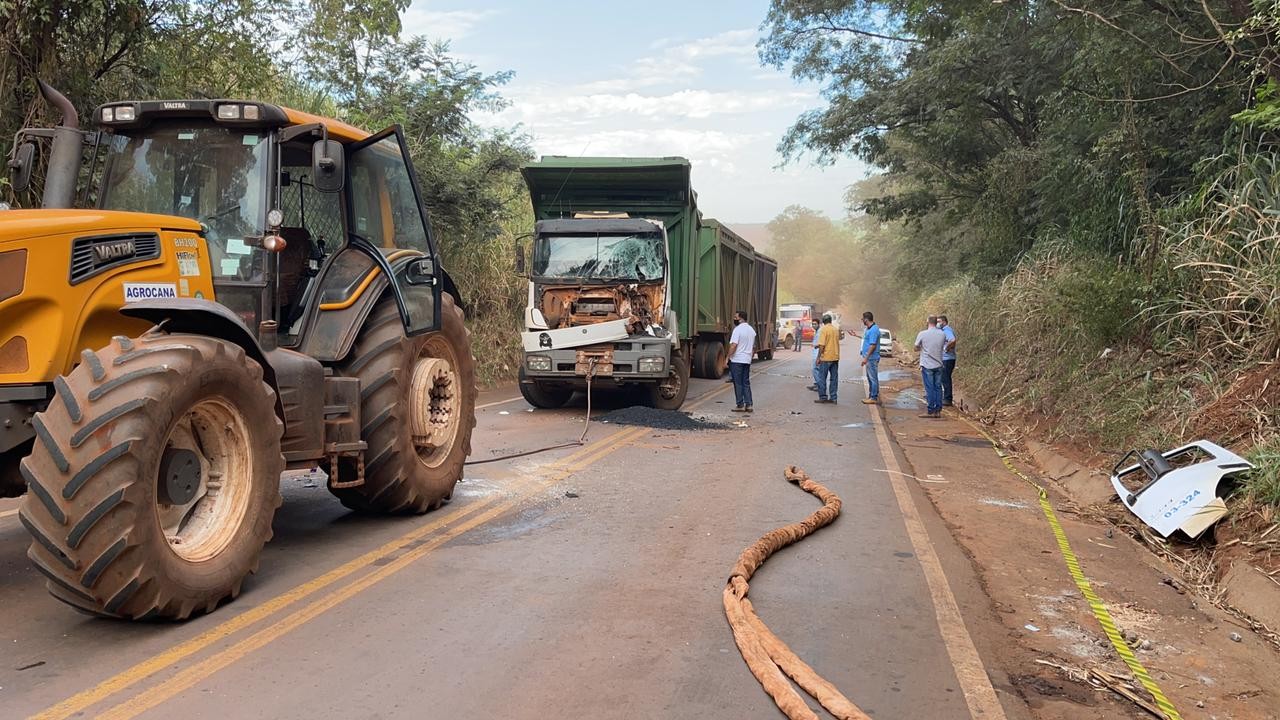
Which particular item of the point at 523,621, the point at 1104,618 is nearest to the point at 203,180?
the point at 523,621

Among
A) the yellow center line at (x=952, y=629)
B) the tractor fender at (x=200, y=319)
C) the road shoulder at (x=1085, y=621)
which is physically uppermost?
the tractor fender at (x=200, y=319)

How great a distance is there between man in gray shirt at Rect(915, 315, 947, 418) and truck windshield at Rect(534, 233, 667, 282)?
472 centimetres

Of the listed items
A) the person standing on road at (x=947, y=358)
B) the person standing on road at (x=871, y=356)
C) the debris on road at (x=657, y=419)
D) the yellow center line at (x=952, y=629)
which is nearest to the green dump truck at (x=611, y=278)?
the debris on road at (x=657, y=419)

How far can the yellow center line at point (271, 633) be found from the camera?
3367 millimetres

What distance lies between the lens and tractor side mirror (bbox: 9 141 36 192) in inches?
199

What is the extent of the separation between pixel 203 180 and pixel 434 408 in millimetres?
2424

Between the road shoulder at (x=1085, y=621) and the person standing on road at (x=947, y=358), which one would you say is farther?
the person standing on road at (x=947, y=358)

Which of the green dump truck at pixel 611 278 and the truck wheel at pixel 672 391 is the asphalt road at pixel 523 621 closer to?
the green dump truck at pixel 611 278

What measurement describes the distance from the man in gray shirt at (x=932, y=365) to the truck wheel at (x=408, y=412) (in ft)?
31.9

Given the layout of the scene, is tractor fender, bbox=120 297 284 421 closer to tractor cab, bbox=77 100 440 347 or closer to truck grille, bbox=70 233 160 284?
truck grille, bbox=70 233 160 284

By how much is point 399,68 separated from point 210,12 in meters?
5.31

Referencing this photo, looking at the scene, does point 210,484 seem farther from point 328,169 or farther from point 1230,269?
point 1230,269

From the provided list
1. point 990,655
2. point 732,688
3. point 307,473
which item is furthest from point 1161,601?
point 307,473

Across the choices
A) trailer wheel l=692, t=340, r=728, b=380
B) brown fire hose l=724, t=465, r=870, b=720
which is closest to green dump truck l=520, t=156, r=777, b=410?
trailer wheel l=692, t=340, r=728, b=380
